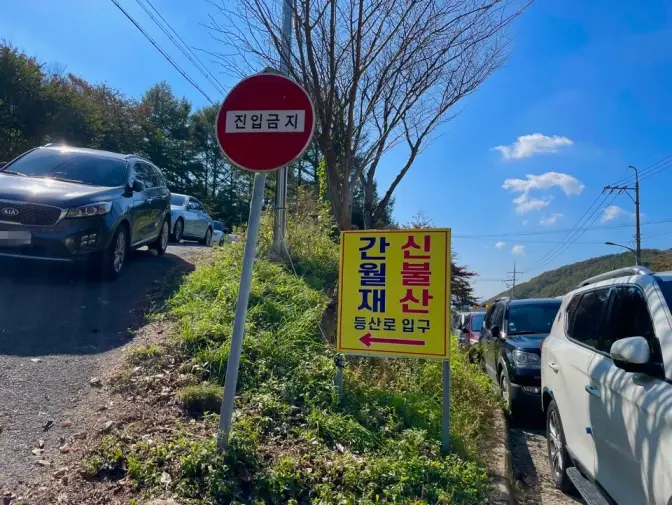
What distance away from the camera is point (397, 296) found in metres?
4.40

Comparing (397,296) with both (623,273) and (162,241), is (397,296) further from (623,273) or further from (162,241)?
(162,241)

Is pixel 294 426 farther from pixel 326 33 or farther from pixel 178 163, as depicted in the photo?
pixel 178 163

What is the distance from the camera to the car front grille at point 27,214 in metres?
6.37

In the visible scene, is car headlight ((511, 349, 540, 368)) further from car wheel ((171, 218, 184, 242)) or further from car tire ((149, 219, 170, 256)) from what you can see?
car wheel ((171, 218, 184, 242))

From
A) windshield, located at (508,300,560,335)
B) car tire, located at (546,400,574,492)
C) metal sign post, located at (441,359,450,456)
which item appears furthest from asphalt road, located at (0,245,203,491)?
windshield, located at (508,300,560,335)

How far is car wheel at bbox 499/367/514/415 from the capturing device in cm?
688

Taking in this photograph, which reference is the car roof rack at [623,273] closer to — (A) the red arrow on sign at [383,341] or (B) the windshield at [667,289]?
(B) the windshield at [667,289]

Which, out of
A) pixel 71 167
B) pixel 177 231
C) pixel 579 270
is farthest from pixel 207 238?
pixel 579 270

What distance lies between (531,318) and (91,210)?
21.2 feet

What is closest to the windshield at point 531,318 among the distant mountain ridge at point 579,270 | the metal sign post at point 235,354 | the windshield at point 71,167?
the metal sign post at point 235,354

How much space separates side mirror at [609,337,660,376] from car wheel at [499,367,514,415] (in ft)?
13.7

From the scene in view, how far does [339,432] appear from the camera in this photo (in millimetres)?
4039

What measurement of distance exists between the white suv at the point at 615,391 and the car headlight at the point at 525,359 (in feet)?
6.56

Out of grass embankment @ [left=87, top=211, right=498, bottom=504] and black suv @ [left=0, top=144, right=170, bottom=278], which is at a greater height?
black suv @ [left=0, top=144, right=170, bottom=278]
